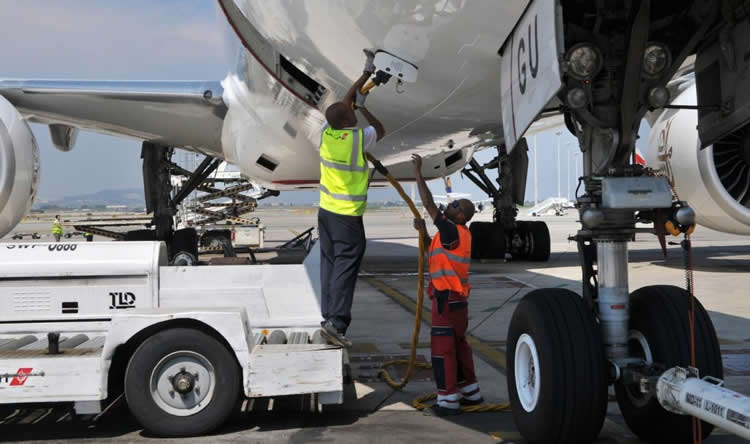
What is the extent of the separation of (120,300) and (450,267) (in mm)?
2117

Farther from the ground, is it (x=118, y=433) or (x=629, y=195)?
(x=629, y=195)

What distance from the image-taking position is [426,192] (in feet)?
15.4

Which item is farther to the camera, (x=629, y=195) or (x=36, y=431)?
(x=36, y=431)

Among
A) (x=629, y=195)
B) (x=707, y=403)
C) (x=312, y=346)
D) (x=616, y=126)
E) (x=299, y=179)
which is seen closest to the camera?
(x=707, y=403)

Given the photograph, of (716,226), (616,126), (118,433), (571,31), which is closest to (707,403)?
(616,126)

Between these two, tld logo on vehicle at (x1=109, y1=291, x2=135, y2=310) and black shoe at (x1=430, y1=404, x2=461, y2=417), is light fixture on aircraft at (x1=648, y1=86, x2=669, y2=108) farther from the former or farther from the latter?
tld logo on vehicle at (x1=109, y1=291, x2=135, y2=310)

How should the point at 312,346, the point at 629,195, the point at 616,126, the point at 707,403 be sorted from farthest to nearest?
the point at 312,346 < the point at 616,126 < the point at 629,195 < the point at 707,403

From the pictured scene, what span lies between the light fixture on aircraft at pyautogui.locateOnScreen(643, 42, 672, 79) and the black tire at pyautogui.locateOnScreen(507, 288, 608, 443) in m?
1.27

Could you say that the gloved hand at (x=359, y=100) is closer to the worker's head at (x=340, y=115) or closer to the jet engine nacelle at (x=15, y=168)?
the worker's head at (x=340, y=115)

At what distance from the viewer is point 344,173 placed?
4.37 m

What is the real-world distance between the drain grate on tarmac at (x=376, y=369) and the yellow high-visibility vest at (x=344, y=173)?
141 cm

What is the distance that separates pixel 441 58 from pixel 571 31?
2.30ft

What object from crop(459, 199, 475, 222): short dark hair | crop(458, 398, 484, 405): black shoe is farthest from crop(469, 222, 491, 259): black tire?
crop(458, 398, 484, 405): black shoe

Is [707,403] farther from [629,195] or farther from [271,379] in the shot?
[271,379]
